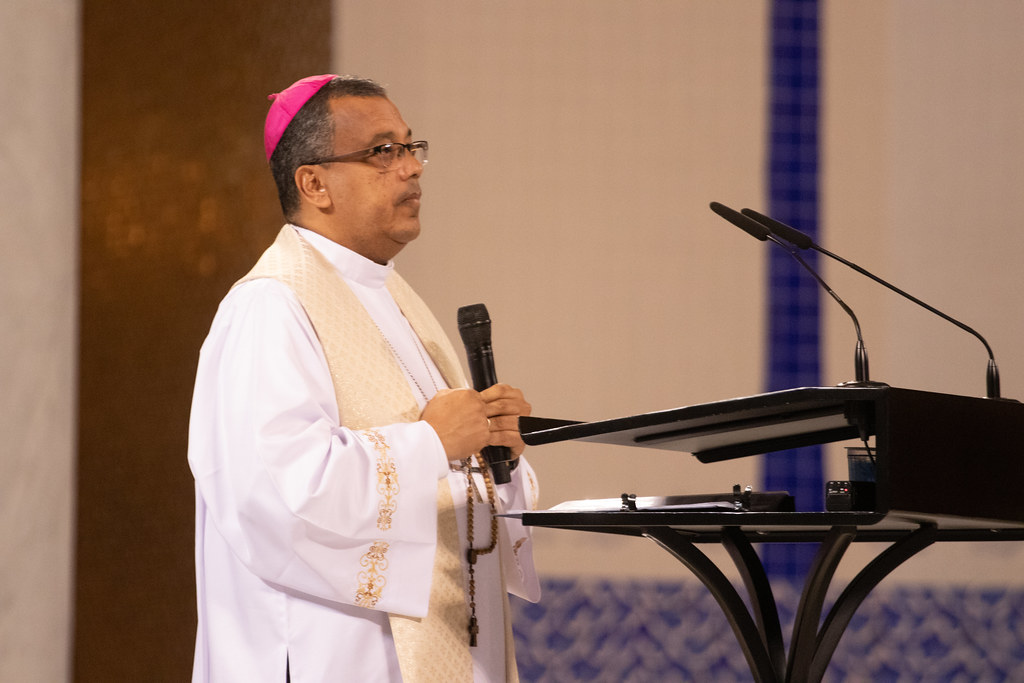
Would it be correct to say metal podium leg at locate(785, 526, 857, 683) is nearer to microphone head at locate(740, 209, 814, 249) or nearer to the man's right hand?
microphone head at locate(740, 209, 814, 249)

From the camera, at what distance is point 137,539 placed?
11.7 feet

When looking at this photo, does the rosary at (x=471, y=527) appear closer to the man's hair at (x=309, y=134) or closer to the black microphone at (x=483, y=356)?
the black microphone at (x=483, y=356)

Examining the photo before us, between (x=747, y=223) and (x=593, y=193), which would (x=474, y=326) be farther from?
(x=593, y=193)

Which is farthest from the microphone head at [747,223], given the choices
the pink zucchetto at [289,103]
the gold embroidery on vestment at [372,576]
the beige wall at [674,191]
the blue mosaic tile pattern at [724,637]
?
the blue mosaic tile pattern at [724,637]

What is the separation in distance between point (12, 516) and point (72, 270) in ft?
2.82

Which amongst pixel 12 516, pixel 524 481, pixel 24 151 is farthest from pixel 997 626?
pixel 24 151

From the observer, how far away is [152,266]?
3682mm

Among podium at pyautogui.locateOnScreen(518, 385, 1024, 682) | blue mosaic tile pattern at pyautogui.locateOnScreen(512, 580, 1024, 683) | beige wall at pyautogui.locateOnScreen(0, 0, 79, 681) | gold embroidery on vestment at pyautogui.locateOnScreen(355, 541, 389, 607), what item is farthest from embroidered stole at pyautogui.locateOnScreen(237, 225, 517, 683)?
blue mosaic tile pattern at pyautogui.locateOnScreen(512, 580, 1024, 683)

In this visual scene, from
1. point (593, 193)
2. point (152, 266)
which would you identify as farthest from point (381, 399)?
point (593, 193)

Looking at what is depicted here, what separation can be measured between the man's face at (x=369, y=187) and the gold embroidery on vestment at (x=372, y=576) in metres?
0.75

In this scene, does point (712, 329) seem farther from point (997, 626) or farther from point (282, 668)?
point (282, 668)

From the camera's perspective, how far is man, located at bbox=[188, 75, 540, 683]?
186 cm

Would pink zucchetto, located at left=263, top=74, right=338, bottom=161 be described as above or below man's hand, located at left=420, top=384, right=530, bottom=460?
above

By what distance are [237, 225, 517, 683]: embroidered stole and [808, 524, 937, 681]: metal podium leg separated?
0.66 m
